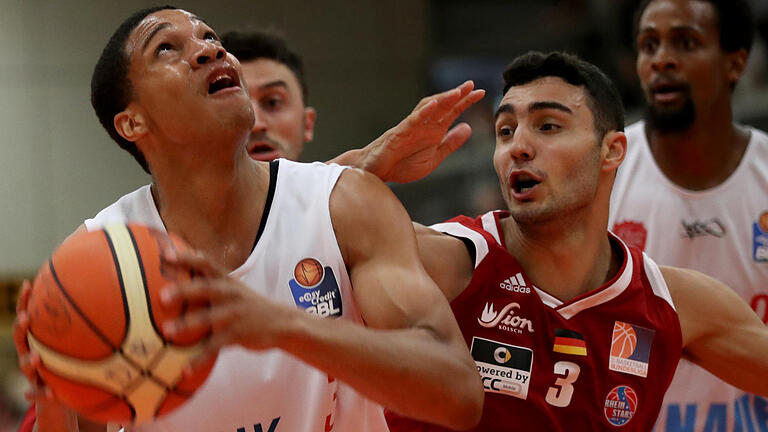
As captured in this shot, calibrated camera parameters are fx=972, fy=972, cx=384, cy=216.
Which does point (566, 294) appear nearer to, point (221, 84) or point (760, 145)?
point (221, 84)

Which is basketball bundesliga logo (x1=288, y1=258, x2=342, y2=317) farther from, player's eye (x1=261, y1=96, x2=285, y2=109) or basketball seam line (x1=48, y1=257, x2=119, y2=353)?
player's eye (x1=261, y1=96, x2=285, y2=109)

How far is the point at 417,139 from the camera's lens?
3.68 metres

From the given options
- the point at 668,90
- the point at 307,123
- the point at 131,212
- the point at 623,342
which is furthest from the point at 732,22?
the point at 131,212

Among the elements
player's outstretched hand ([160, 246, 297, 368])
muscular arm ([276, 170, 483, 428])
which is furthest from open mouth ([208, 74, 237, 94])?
player's outstretched hand ([160, 246, 297, 368])

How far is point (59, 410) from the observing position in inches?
126

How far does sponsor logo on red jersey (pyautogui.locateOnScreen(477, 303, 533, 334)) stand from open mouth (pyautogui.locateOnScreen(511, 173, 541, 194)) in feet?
1.48

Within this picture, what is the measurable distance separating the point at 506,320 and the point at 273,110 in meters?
2.10

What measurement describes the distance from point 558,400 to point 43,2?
8.09m

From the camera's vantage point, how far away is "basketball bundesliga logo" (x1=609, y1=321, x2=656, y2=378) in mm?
3682

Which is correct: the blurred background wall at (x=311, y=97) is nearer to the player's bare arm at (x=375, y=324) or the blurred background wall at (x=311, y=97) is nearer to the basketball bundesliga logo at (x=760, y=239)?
the basketball bundesliga logo at (x=760, y=239)

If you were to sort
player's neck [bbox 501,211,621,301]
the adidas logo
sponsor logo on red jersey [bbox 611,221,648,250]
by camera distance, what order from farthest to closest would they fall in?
sponsor logo on red jersey [bbox 611,221,648,250]
player's neck [bbox 501,211,621,301]
the adidas logo

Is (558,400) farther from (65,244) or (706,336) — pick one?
(65,244)

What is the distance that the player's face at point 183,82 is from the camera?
10.7 ft

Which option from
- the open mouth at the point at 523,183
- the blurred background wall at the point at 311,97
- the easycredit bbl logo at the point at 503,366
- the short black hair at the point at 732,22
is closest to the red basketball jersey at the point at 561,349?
the easycredit bbl logo at the point at 503,366
